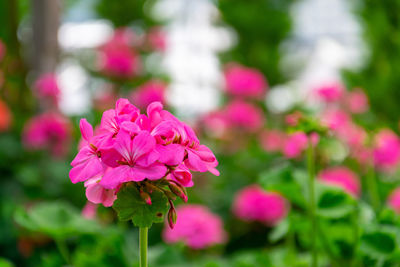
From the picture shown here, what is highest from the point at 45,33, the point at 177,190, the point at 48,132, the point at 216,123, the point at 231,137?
the point at 177,190

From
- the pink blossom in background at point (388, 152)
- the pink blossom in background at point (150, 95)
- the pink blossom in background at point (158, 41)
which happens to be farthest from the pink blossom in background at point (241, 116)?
the pink blossom in background at point (158, 41)

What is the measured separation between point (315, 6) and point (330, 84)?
486cm

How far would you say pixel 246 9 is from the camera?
3631mm

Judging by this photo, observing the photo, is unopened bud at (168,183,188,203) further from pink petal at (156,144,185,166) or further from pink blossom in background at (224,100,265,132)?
pink blossom in background at (224,100,265,132)

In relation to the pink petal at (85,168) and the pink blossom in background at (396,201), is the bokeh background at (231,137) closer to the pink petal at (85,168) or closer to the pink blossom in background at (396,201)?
the pink blossom in background at (396,201)

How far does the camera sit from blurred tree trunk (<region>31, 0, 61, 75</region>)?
149 cm

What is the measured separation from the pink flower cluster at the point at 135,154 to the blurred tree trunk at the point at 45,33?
1302 millimetres

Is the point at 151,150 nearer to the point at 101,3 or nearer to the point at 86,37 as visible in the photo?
the point at 101,3

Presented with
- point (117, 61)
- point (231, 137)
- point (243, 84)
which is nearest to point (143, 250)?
point (117, 61)

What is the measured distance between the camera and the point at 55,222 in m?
0.63

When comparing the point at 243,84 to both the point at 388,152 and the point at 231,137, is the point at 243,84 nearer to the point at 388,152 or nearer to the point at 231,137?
the point at 231,137

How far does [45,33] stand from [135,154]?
1.37m

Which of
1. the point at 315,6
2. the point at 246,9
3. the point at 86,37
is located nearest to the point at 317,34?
the point at 315,6

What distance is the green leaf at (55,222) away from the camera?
58 cm
